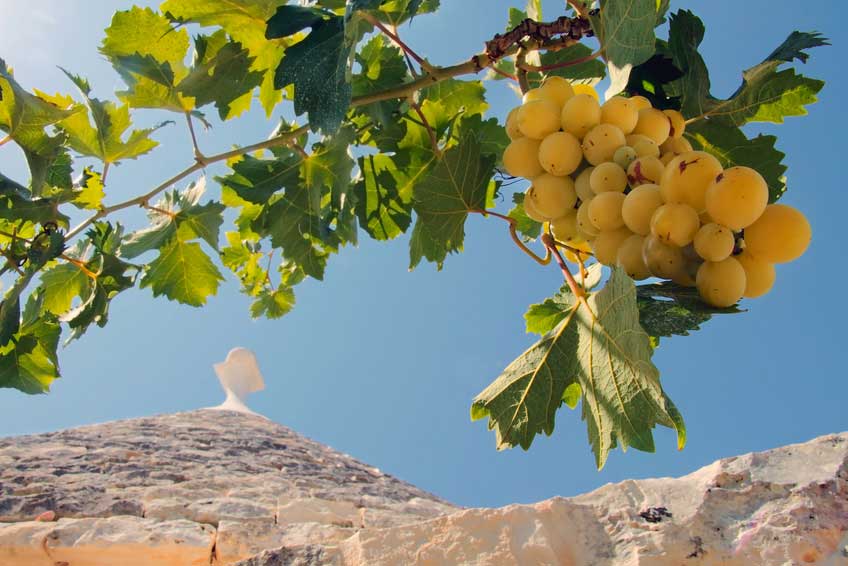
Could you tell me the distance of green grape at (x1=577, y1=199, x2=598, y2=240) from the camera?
3.03 ft

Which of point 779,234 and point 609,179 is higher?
point 609,179

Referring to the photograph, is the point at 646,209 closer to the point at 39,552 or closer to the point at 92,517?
the point at 39,552

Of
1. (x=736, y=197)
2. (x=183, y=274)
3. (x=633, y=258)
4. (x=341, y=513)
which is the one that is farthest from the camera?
(x=341, y=513)

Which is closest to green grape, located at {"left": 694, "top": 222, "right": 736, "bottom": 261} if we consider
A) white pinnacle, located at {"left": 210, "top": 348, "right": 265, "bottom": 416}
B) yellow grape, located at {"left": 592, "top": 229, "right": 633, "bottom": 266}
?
yellow grape, located at {"left": 592, "top": 229, "right": 633, "bottom": 266}

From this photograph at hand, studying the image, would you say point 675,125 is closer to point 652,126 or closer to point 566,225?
point 652,126

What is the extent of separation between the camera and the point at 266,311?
2.91m

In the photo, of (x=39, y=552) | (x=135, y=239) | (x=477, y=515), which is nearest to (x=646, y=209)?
(x=477, y=515)

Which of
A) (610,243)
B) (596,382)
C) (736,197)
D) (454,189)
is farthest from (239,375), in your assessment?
(736,197)

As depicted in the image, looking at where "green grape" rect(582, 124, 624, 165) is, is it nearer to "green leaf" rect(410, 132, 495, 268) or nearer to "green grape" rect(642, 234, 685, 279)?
"green grape" rect(642, 234, 685, 279)

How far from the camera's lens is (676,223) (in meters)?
0.77

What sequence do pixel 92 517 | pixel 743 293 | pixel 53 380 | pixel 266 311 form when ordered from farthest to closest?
pixel 266 311 < pixel 92 517 < pixel 53 380 < pixel 743 293

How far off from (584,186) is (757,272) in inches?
9.5

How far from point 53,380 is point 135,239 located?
1.33ft

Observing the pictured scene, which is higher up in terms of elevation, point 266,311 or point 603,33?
point 266,311
